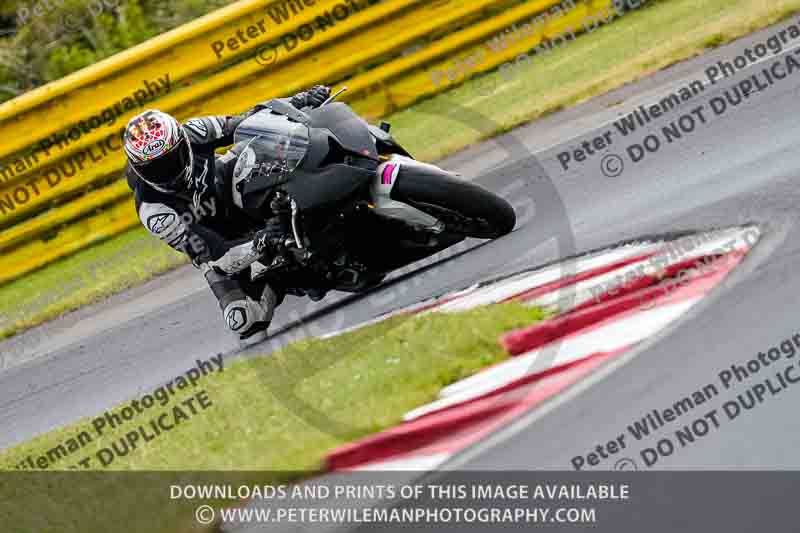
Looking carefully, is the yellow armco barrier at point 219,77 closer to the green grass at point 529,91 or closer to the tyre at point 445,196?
the green grass at point 529,91

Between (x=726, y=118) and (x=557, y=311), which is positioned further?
(x=726, y=118)

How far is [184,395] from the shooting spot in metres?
6.50

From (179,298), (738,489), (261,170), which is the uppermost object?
(261,170)

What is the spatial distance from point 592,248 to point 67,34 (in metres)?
9.70

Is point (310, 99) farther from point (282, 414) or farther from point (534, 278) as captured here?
point (282, 414)

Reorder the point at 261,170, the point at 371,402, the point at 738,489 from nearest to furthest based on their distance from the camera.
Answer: the point at 738,489 → the point at 371,402 → the point at 261,170

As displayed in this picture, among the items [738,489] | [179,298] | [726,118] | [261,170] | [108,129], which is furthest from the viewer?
[108,129]

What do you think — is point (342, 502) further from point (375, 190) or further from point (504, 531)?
point (375, 190)

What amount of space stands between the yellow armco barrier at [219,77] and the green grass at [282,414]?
4.39 meters

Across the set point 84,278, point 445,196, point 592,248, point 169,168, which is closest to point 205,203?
point 169,168

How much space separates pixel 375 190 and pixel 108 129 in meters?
5.54

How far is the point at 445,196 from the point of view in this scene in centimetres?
547

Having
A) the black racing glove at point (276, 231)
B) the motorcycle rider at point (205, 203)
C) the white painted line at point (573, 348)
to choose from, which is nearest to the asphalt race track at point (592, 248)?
the white painted line at point (573, 348)

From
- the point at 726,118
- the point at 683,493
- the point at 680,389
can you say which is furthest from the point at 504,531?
the point at 726,118
